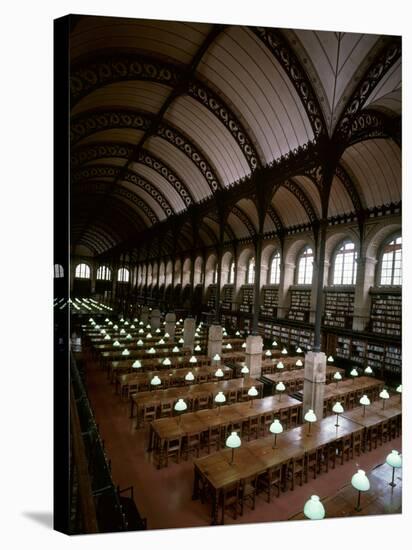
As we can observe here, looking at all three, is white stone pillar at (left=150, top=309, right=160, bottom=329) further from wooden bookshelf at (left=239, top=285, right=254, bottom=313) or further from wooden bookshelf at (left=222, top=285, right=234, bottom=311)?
wooden bookshelf at (left=239, top=285, right=254, bottom=313)

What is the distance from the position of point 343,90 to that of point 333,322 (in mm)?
11742

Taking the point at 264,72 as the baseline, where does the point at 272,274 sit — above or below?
below

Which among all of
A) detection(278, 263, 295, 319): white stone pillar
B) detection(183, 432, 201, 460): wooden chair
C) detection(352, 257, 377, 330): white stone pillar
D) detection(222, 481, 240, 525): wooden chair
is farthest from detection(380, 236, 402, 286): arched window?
detection(222, 481, 240, 525): wooden chair

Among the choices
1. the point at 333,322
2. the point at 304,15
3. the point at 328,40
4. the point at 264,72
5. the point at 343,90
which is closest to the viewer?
the point at 304,15

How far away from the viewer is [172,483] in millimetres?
6324

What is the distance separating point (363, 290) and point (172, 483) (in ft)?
40.7

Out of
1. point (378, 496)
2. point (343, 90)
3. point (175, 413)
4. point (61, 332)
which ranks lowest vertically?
point (175, 413)

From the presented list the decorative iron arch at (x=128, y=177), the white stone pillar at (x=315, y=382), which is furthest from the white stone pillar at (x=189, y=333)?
the white stone pillar at (x=315, y=382)

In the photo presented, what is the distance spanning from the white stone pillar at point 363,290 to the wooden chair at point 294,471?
9645mm

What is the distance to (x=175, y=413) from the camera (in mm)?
9820

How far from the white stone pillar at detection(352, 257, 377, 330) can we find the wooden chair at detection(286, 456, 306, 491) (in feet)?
31.6

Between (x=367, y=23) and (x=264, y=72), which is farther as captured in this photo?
(x=264, y=72)
